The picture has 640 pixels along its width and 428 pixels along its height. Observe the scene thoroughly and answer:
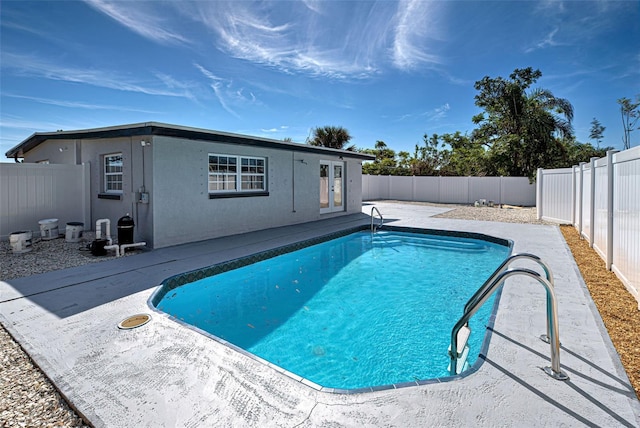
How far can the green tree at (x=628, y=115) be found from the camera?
2812 cm

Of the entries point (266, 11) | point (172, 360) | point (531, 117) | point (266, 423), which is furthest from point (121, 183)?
point (531, 117)

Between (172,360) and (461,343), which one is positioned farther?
(461,343)

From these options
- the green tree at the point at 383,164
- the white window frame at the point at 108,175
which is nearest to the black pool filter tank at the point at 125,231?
the white window frame at the point at 108,175

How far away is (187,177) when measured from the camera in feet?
26.6

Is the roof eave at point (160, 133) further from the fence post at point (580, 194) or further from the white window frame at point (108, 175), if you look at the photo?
the fence post at point (580, 194)

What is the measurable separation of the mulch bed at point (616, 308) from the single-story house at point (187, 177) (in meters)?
7.67

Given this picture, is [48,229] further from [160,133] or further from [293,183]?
[293,183]

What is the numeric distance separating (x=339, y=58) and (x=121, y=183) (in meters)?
9.20

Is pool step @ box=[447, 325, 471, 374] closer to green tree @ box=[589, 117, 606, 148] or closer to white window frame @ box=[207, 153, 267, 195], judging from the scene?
white window frame @ box=[207, 153, 267, 195]

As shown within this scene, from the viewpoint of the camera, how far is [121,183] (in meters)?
8.76

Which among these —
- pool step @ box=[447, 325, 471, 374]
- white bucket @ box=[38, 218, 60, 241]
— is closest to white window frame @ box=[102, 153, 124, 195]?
white bucket @ box=[38, 218, 60, 241]

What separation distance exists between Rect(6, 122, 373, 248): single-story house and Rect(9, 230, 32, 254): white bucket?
1.86 m

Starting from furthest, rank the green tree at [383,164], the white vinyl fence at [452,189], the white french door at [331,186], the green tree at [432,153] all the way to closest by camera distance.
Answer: the green tree at [432,153] < the green tree at [383,164] < the white vinyl fence at [452,189] < the white french door at [331,186]

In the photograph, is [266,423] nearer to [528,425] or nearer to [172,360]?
[172,360]
